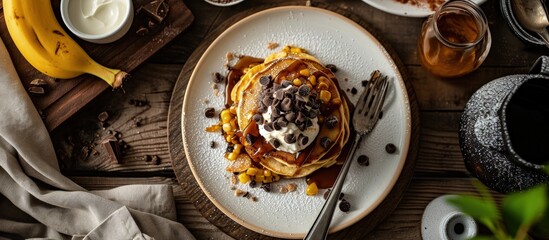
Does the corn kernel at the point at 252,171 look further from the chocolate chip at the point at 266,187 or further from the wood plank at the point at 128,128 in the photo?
the wood plank at the point at 128,128

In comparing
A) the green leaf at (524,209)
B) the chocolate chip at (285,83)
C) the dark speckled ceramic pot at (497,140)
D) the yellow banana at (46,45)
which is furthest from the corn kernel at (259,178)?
the green leaf at (524,209)

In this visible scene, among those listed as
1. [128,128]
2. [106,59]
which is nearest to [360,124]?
[128,128]

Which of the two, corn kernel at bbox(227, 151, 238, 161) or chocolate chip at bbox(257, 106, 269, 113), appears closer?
chocolate chip at bbox(257, 106, 269, 113)

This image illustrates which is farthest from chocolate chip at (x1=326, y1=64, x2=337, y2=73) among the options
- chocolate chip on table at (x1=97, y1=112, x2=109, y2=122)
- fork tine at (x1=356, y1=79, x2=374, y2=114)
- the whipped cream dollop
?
chocolate chip on table at (x1=97, y1=112, x2=109, y2=122)

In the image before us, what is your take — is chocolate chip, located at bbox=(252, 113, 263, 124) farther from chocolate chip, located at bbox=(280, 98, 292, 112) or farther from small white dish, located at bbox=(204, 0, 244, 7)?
small white dish, located at bbox=(204, 0, 244, 7)

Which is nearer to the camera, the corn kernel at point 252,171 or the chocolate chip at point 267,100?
the chocolate chip at point 267,100

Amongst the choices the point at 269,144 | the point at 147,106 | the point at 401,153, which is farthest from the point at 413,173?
the point at 147,106

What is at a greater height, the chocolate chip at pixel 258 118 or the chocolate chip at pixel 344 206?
the chocolate chip at pixel 258 118

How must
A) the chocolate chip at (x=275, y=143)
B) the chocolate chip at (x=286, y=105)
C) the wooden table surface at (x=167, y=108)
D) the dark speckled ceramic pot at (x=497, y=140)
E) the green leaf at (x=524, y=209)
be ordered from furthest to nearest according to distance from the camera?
the wooden table surface at (x=167, y=108)
the chocolate chip at (x=275, y=143)
the chocolate chip at (x=286, y=105)
the dark speckled ceramic pot at (x=497, y=140)
the green leaf at (x=524, y=209)
